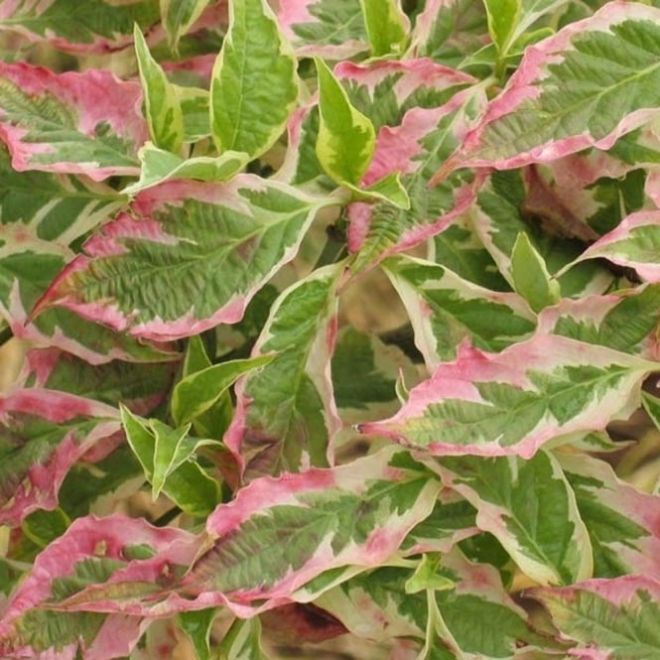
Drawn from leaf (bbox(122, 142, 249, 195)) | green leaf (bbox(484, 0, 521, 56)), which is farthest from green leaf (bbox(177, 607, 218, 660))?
green leaf (bbox(484, 0, 521, 56))

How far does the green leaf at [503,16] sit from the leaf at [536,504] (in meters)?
0.22

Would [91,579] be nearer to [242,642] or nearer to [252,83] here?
[242,642]

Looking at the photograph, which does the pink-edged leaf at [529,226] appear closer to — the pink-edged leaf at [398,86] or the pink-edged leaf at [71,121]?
the pink-edged leaf at [398,86]

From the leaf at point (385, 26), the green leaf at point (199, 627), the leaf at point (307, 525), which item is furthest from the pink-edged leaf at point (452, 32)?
the green leaf at point (199, 627)

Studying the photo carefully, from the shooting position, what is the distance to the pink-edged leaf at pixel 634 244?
1.91 feet

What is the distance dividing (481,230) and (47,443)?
27 centimetres

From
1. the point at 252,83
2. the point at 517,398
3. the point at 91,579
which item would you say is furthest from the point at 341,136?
the point at 91,579

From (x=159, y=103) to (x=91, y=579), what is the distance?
9.5 inches

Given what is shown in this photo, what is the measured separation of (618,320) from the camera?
0.62 metres

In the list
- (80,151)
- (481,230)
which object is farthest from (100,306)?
(481,230)

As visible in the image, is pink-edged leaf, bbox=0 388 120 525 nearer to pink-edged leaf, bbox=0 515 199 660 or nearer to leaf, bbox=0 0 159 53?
pink-edged leaf, bbox=0 515 199 660

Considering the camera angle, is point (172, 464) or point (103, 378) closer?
point (172, 464)

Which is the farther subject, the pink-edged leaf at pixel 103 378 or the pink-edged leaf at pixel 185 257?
the pink-edged leaf at pixel 103 378

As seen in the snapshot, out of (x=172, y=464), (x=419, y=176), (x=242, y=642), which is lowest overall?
(x=242, y=642)
